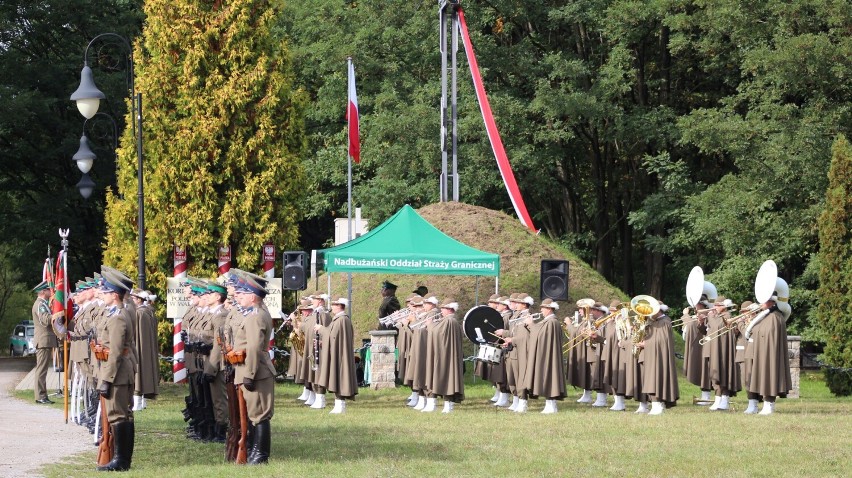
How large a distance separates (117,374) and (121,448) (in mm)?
722

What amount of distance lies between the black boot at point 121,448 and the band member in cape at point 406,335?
9739 millimetres

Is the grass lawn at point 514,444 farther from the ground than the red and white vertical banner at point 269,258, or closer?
closer

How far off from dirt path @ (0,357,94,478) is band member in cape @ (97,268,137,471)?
835mm

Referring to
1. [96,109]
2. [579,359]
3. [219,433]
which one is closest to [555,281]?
[579,359]

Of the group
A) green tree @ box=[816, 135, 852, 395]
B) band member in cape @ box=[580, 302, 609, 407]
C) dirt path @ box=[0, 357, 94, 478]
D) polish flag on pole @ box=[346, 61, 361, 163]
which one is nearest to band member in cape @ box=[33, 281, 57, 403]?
dirt path @ box=[0, 357, 94, 478]

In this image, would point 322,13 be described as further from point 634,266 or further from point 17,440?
point 17,440

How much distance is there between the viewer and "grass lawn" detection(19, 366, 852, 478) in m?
13.3

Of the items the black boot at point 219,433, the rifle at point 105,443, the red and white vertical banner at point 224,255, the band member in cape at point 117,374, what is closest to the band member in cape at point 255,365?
the band member in cape at point 117,374

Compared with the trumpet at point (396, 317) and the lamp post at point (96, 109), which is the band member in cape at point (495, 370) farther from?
the lamp post at point (96, 109)

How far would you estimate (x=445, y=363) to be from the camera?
21453 millimetres

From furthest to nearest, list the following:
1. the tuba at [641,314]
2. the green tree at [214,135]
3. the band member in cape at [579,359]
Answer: the green tree at [214,135] < the band member in cape at [579,359] < the tuba at [641,314]

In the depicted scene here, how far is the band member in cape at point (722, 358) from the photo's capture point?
2183 cm

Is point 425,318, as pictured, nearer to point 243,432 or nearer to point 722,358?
point 722,358

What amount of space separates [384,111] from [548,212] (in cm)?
736
